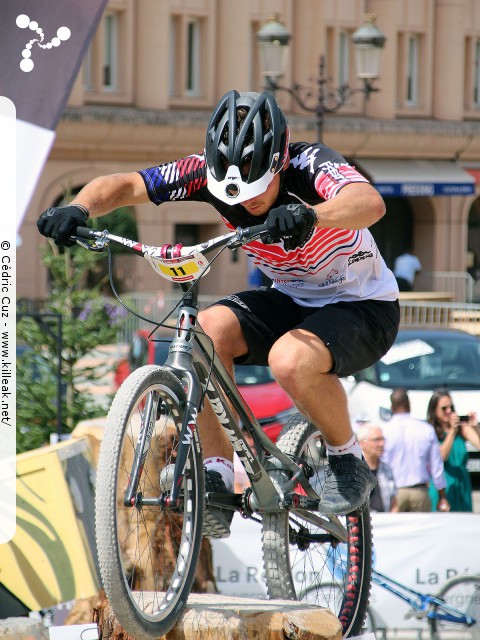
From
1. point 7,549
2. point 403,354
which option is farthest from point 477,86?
point 7,549

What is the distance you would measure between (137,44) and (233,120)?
25738 millimetres

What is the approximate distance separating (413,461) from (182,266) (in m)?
5.30

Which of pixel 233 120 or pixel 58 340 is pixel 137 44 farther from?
pixel 233 120

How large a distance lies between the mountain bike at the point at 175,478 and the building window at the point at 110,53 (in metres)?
24.8

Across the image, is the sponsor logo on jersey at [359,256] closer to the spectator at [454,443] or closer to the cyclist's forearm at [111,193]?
the cyclist's forearm at [111,193]

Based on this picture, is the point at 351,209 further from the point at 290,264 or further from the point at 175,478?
the point at 175,478

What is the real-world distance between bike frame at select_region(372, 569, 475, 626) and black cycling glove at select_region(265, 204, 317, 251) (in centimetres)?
359

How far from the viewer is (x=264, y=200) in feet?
15.8

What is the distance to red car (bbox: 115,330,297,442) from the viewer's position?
12.2m

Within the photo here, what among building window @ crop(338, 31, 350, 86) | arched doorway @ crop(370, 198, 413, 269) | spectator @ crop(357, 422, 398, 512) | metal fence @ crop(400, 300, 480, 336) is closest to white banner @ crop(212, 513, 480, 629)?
spectator @ crop(357, 422, 398, 512)

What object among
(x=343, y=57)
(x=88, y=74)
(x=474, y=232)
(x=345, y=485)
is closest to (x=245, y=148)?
(x=345, y=485)

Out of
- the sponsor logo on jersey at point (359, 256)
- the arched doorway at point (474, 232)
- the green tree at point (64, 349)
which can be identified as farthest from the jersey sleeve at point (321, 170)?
the arched doorway at point (474, 232)

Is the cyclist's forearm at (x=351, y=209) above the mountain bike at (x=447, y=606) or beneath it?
above

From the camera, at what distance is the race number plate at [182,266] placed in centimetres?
452
